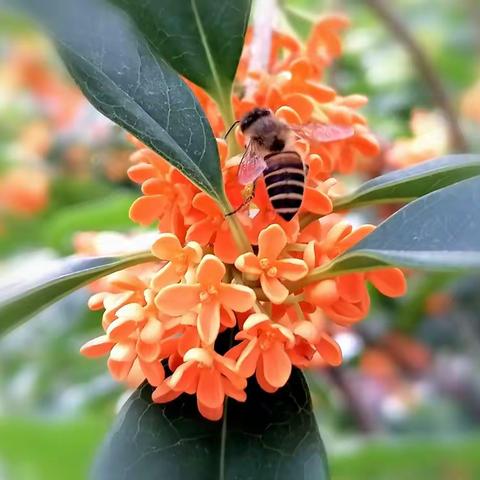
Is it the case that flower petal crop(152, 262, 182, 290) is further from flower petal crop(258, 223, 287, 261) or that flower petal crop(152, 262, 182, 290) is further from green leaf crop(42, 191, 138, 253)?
green leaf crop(42, 191, 138, 253)

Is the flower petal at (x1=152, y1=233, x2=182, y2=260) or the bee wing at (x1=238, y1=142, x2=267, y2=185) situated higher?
the bee wing at (x1=238, y1=142, x2=267, y2=185)

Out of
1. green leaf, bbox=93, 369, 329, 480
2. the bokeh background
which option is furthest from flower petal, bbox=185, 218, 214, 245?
the bokeh background

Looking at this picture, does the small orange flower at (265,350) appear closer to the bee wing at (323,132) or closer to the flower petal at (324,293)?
the flower petal at (324,293)

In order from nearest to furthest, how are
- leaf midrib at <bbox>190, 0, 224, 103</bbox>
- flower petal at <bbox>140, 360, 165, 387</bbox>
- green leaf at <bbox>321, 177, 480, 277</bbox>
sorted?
green leaf at <bbox>321, 177, 480, 277</bbox> < flower petal at <bbox>140, 360, 165, 387</bbox> < leaf midrib at <bbox>190, 0, 224, 103</bbox>

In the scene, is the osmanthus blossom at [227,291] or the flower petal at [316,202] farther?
the flower petal at [316,202]

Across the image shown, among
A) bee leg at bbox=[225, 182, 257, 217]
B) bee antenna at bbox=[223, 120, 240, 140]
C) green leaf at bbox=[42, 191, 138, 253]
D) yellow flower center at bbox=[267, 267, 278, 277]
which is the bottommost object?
yellow flower center at bbox=[267, 267, 278, 277]

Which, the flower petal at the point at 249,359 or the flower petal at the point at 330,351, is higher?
the flower petal at the point at 249,359

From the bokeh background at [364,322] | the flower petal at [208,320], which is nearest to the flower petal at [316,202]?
the flower petal at [208,320]

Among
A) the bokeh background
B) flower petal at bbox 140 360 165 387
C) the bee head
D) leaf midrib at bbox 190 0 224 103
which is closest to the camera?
flower petal at bbox 140 360 165 387
